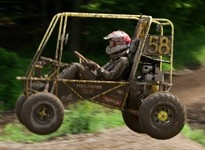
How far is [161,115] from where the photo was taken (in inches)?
293

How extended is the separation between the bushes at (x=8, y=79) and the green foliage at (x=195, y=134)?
3.82 m

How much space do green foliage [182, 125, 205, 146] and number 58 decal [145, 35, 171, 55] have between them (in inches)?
159

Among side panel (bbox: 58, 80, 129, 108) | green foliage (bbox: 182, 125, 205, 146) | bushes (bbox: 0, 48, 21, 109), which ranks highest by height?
side panel (bbox: 58, 80, 129, 108)

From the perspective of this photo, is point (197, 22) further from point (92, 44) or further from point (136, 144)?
point (136, 144)

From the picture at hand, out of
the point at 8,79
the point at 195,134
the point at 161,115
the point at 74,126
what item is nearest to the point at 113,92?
the point at 161,115

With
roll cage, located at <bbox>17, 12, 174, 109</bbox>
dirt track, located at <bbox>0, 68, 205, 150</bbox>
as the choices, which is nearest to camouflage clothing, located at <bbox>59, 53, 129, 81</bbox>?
roll cage, located at <bbox>17, 12, 174, 109</bbox>

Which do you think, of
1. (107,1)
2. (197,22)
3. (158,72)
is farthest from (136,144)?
(197,22)

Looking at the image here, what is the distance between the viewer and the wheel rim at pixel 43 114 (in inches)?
282

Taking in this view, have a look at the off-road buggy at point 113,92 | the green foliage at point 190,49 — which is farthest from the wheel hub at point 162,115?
the green foliage at point 190,49

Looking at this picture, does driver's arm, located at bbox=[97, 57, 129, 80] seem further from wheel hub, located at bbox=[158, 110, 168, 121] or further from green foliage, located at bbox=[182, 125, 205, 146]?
green foliage, located at bbox=[182, 125, 205, 146]

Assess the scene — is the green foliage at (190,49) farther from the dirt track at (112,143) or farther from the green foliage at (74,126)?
the dirt track at (112,143)

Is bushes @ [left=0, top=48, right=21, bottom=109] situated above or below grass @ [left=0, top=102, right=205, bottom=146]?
above

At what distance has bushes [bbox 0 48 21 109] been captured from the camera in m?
13.1

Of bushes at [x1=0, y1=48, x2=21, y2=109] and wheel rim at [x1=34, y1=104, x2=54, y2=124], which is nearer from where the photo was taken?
wheel rim at [x1=34, y1=104, x2=54, y2=124]
